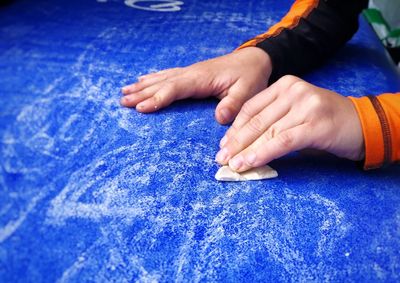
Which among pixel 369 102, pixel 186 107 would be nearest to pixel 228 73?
pixel 186 107

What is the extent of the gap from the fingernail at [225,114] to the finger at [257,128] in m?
0.06

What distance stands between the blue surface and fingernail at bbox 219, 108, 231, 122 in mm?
15

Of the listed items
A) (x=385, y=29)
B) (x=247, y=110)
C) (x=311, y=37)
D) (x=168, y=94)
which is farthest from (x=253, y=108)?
(x=385, y=29)

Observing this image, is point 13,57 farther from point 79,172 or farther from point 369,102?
point 369,102

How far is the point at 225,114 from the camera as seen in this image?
0.45 m

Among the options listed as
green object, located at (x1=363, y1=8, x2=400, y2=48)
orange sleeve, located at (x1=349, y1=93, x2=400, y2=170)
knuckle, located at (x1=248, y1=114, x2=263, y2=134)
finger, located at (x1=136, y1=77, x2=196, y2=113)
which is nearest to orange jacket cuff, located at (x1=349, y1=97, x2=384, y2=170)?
orange sleeve, located at (x1=349, y1=93, x2=400, y2=170)

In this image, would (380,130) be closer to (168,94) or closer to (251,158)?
(251,158)

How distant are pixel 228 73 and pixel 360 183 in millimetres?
214

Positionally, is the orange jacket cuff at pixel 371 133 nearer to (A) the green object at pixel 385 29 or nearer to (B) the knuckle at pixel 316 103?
(B) the knuckle at pixel 316 103

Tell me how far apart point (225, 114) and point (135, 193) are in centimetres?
17

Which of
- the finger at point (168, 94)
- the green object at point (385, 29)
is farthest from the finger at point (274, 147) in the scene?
the green object at point (385, 29)

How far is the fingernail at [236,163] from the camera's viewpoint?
0.36 meters

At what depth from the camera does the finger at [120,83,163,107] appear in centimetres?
44

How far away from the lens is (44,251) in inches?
6.2
